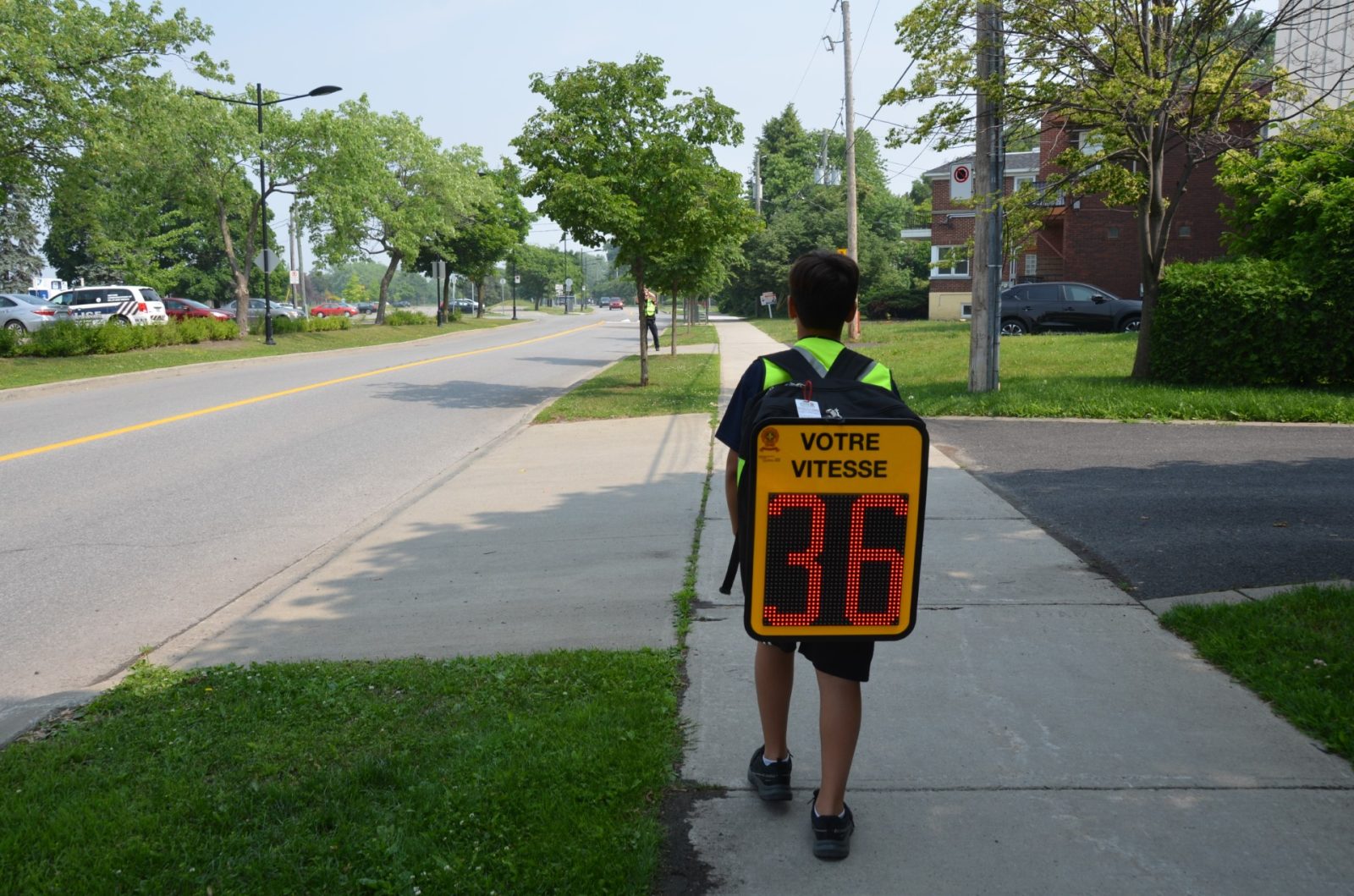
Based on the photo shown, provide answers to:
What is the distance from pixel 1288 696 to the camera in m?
4.26

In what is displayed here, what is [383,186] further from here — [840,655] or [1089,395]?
[840,655]

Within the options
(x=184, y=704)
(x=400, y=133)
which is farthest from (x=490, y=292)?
(x=184, y=704)

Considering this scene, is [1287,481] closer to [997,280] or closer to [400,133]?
[997,280]

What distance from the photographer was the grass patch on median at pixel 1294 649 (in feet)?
13.4

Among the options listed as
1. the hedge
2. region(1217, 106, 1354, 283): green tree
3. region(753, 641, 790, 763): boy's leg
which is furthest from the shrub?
region(753, 641, 790, 763): boy's leg

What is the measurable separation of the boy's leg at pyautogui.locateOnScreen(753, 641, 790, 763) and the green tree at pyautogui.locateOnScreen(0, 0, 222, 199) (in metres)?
22.3

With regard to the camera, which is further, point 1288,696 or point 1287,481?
point 1287,481

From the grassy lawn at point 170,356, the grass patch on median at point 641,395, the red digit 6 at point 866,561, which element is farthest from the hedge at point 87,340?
the red digit 6 at point 866,561

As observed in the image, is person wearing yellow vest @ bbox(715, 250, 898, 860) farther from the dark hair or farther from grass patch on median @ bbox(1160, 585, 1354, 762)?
grass patch on median @ bbox(1160, 585, 1354, 762)

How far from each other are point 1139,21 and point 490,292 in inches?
5424

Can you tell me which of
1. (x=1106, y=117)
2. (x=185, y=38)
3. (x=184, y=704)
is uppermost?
(x=185, y=38)

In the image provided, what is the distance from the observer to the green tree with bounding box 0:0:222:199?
21062 mm

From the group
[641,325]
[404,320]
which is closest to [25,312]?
[404,320]

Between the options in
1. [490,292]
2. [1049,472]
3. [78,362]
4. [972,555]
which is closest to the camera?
[972,555]
